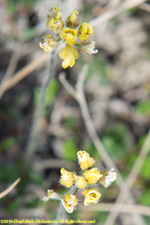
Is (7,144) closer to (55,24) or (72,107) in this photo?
(72,107)

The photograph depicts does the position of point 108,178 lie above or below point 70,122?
below

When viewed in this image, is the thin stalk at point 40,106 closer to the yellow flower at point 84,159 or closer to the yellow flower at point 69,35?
the yellow flower at point 69,35

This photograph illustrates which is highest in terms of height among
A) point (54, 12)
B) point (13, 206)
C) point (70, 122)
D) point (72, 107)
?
point (72, 107)

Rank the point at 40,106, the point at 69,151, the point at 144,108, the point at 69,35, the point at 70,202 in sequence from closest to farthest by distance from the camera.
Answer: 1. the point at 70,202
2. the point at 69,35
3. the point at 40,106
4. the point at 69,151
5. the point at 144,108

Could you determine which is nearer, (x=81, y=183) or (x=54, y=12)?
(x=81, y=183)

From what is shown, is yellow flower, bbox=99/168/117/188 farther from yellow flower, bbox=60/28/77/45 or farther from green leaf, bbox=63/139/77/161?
green leaf, bbox=63/139/77/161

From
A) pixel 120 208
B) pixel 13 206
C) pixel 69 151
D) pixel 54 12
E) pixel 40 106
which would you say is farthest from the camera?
pixel 69 151

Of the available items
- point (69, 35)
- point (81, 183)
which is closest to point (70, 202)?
point (81, 183)
